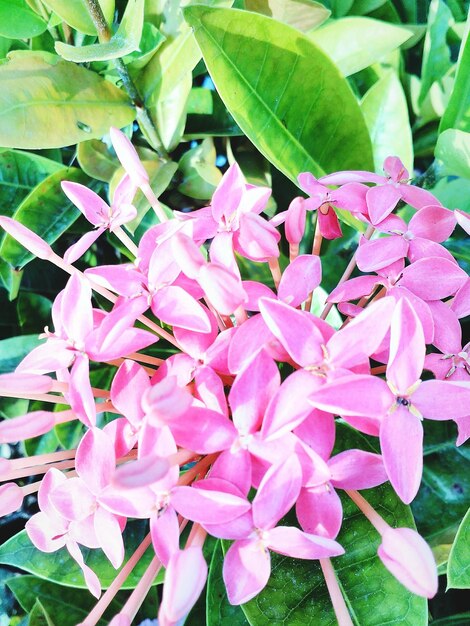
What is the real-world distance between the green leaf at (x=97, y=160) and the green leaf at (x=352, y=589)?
39cm

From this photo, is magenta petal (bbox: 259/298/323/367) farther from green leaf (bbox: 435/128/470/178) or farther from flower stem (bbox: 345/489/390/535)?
green leaf (bbox: 435/128/470/178)

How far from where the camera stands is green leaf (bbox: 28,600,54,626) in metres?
0.61

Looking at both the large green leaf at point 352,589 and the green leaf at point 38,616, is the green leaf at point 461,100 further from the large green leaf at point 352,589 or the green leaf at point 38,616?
the green leaf at point 38,616

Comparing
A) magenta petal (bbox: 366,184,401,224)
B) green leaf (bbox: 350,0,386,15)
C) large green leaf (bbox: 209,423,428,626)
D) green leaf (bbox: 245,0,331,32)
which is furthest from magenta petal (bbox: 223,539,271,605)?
green leaf (bbox: 350,0,386,15)

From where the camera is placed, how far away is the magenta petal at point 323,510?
0.39m

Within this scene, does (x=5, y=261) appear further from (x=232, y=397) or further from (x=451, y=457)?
(x=451, y=457)

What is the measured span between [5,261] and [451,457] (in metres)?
0.49

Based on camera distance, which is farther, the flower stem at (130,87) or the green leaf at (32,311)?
the green leaf at (32,311)

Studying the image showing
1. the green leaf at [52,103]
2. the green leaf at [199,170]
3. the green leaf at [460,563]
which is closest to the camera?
the green leaf at [460,563]

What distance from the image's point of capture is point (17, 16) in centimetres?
62

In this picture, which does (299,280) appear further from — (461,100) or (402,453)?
(461,100)

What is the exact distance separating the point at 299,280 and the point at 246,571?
182 millimetres

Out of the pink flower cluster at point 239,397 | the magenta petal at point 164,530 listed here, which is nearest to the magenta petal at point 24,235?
the pink flower cluster at point 239,397

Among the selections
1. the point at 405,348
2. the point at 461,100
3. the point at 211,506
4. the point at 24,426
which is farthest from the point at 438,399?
the point at 461,100
